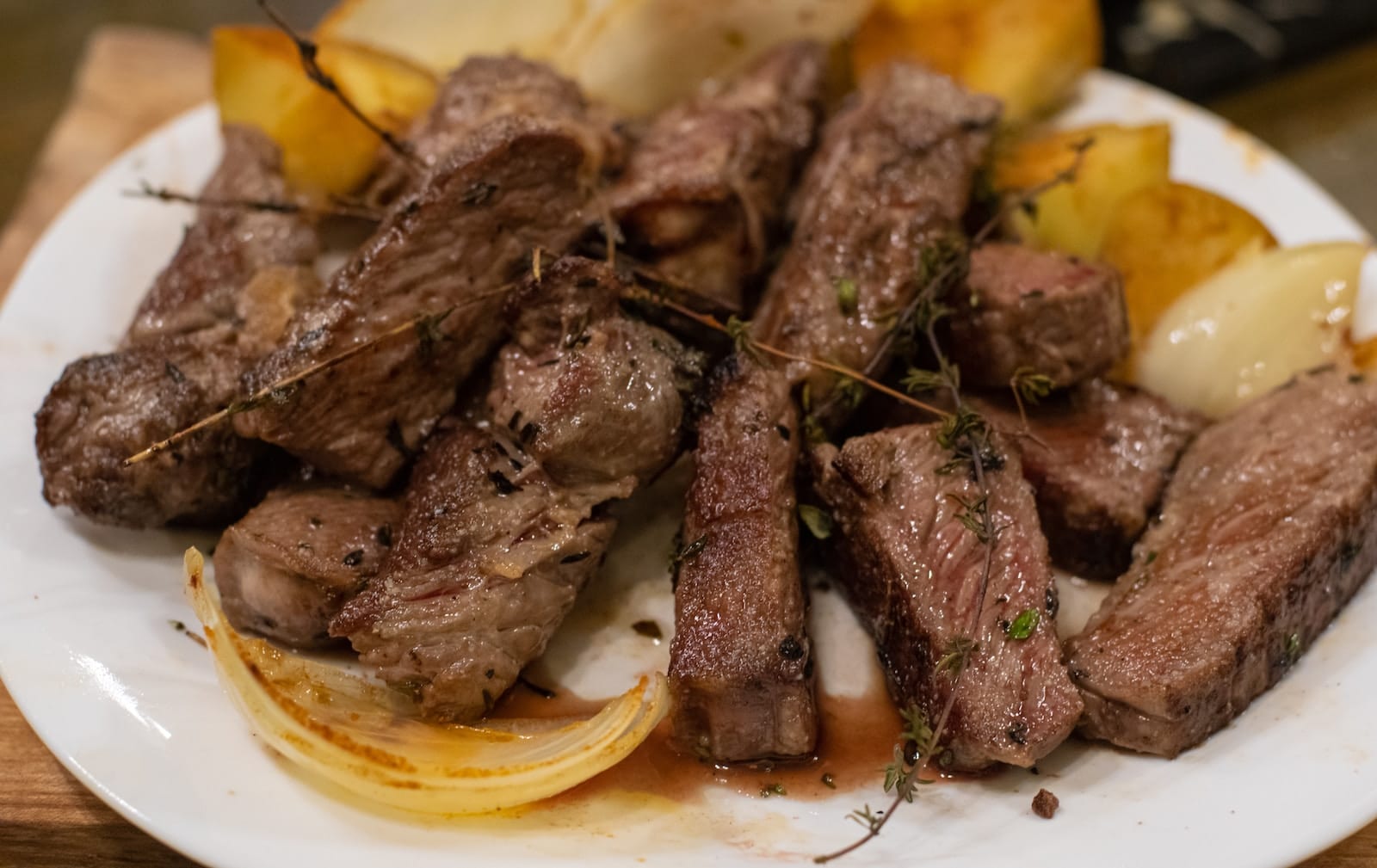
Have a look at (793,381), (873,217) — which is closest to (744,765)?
(793,381)

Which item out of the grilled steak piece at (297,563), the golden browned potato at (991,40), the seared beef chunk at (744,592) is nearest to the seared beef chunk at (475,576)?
the grilled steak piece at (297,563)

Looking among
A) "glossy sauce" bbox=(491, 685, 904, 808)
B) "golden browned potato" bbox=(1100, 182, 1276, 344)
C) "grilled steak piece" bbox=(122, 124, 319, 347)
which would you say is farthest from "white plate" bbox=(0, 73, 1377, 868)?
"golden browned potato" bbox=(1100, 182, 1276, 344)

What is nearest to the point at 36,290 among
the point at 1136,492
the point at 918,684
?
the point at 918,684

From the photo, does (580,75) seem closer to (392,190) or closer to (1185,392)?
(392,190)

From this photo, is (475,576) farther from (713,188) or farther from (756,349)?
(713,188)

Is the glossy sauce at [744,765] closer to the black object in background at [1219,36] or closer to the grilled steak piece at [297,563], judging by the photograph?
the grilled steak piece at [297,563]

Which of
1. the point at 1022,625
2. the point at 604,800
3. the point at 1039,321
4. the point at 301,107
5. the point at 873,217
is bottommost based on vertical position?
the point at 604,800
